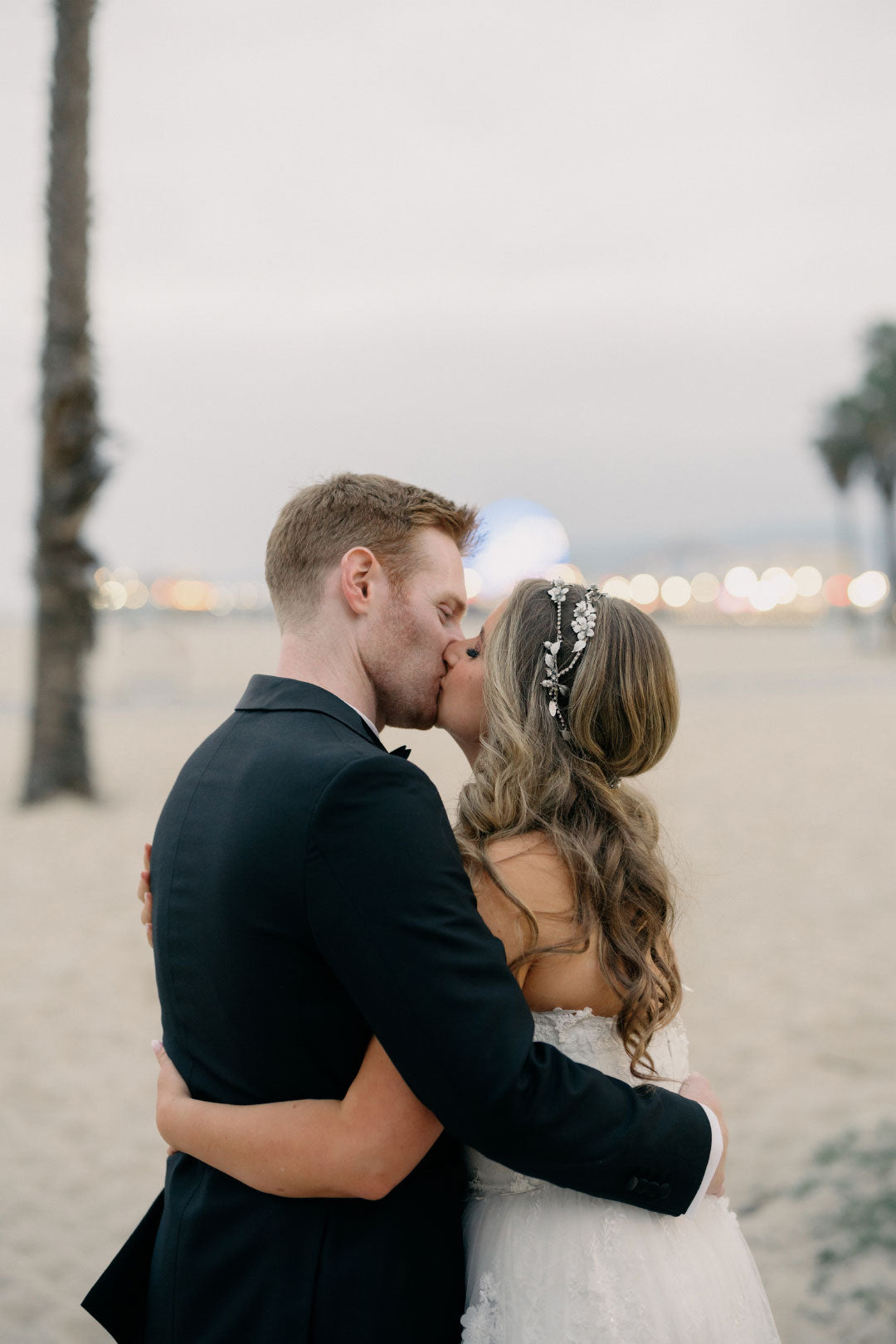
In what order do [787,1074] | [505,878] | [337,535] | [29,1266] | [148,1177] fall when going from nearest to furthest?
[505,878] < [337,535] < [29,1266] < [148,1177] < [787,1074]

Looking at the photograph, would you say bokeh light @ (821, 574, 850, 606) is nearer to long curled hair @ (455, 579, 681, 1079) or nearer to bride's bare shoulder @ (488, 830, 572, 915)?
long curled hair @ (455, 579, 681, 1079)

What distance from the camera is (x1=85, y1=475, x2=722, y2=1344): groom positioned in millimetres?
1470

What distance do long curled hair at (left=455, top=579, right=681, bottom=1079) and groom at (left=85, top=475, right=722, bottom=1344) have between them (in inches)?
6.9

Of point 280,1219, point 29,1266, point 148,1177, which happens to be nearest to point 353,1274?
point 280,1219

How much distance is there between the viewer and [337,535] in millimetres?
1940

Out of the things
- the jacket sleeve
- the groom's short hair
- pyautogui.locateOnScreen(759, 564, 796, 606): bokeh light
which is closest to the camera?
the jacket sleeve

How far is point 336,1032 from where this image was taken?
161 centimetres

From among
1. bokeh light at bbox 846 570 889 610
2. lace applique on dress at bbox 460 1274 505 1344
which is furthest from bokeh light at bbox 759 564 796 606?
lace applique on dress at bbox 460 1274 505 1344

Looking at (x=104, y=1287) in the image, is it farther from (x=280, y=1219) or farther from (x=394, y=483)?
(x=394, y=483)

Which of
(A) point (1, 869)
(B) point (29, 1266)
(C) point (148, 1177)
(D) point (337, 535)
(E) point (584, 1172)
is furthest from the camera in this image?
(A) point (1, 869)

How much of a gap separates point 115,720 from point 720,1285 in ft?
64.0

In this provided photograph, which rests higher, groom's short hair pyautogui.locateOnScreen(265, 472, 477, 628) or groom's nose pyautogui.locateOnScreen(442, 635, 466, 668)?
groom's short hair pyautogui.locateOnScreen(265, 472, 477, 628)

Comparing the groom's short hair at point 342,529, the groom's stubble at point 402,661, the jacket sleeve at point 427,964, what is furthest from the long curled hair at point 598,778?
the jacket sleeve at point 427,964

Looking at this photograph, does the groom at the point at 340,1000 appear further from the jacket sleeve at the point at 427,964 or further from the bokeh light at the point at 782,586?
the bokeh light at the point at 782,586
